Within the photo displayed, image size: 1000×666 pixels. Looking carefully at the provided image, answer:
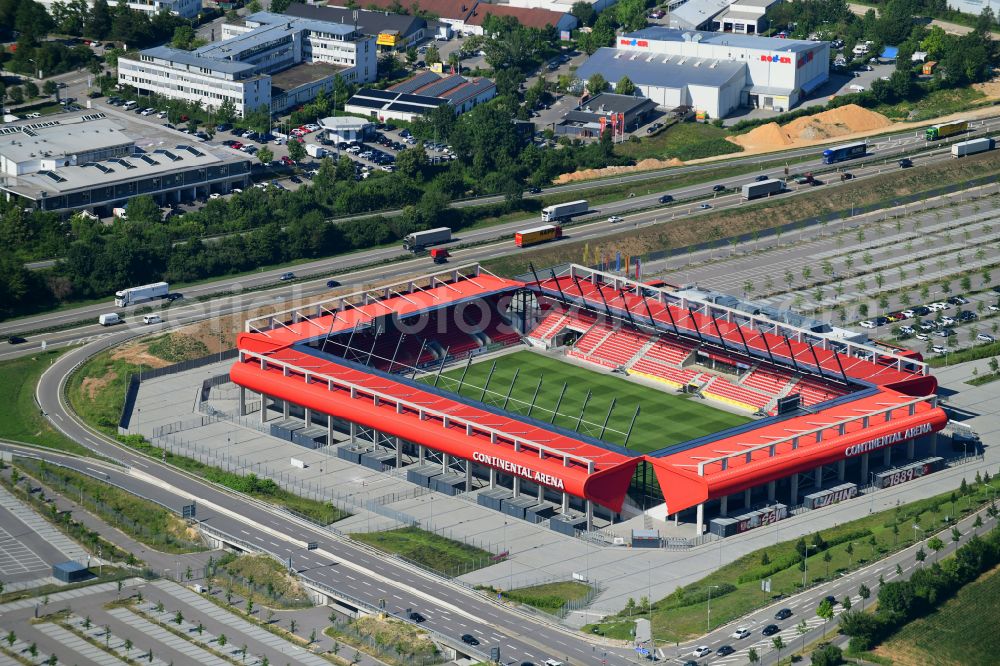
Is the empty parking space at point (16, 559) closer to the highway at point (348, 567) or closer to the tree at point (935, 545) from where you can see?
the highway at point (348, 567)

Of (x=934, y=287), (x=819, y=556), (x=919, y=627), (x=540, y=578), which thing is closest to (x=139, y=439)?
(x=540, y=578)

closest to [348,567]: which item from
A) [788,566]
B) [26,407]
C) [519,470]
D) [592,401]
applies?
[519,470]

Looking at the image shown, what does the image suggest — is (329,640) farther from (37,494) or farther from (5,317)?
(5,317)

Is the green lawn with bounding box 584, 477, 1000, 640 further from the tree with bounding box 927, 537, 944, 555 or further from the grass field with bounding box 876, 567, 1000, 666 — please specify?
the grass field with bounding box 876, 567, 1000, 666

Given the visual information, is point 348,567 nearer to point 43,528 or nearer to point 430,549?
point 430,549

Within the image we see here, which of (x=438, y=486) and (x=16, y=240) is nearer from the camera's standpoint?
(x=438, y=486)

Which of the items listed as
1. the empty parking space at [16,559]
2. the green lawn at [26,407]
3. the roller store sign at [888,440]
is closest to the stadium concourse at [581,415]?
the roller store sign at [888,440]

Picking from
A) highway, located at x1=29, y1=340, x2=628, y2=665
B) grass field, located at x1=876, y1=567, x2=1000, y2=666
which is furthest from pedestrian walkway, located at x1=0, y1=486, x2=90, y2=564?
grass field, located at x1=876, y1=567, x2=1000, y2=666
